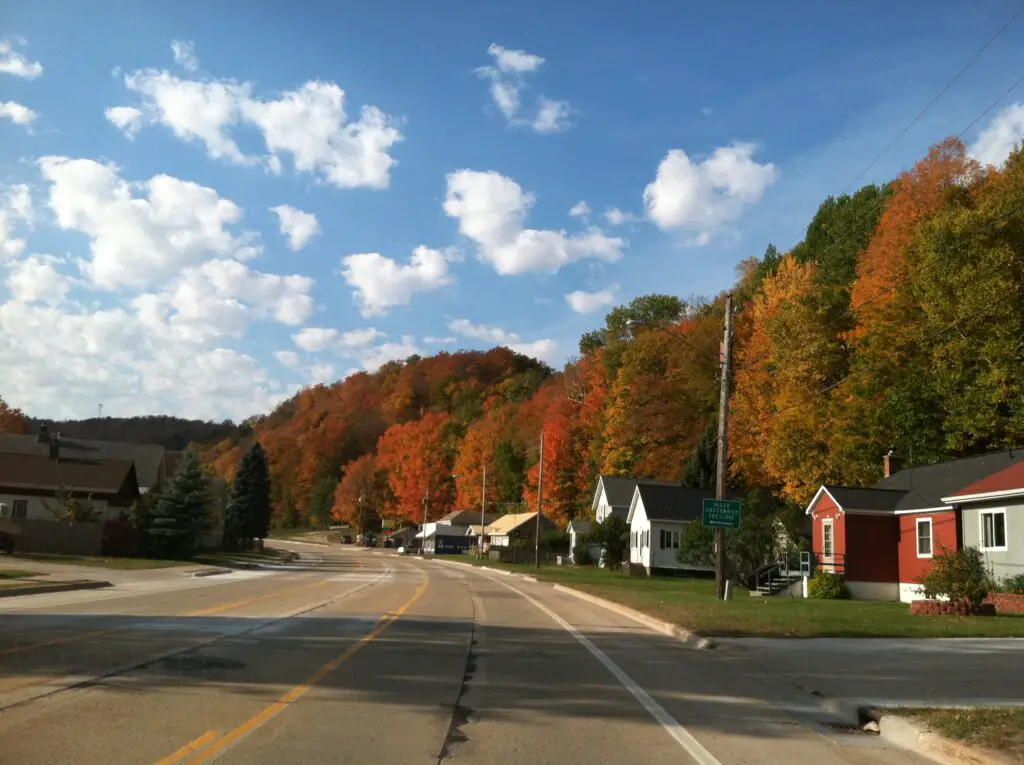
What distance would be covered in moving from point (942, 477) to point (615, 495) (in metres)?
35.5

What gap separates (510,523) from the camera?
98562mm

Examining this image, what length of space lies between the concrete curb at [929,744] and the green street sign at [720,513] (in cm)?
1867

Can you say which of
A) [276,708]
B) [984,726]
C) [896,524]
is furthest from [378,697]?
[896,524]

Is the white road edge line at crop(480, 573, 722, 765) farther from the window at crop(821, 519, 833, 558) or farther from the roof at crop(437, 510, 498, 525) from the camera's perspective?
the roof at crop(437, 510, 498, 525)

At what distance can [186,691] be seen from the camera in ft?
31.7

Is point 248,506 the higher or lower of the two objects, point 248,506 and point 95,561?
the higher

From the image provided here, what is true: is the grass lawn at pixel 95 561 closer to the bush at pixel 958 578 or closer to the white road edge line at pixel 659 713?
the white road edge line at pixel 659 713

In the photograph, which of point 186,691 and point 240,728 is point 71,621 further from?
point 240,728

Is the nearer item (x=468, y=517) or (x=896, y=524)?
(x=896, y=524)

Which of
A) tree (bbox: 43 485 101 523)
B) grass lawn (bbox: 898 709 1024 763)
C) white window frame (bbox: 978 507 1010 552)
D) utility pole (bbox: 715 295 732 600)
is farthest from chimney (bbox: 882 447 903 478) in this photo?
tree (bbox: 43 485 101 523)

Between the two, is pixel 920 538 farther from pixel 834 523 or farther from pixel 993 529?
pixel 993 529

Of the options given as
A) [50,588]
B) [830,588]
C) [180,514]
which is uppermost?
[180,514]

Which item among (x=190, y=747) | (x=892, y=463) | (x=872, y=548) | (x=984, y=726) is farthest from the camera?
(x=892, y=463)

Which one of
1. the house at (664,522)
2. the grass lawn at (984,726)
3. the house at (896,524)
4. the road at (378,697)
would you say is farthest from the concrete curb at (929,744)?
the house at (664,522)
